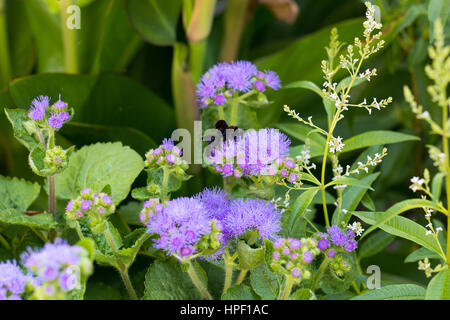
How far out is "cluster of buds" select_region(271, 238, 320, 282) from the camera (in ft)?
1.42

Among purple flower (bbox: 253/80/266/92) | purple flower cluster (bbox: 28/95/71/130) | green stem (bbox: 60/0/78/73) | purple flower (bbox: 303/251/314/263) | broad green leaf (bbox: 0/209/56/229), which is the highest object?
green stem (bbox: 60/0/78/73)

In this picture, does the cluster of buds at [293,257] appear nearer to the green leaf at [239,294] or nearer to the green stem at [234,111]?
the green leaf at [239,294]

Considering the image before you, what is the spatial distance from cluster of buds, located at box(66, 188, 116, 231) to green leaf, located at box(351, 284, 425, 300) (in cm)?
24

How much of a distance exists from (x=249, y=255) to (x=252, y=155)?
0.33 feet

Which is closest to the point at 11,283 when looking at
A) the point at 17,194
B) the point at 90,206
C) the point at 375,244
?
the point at 90,206

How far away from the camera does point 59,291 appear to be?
0.37 metres

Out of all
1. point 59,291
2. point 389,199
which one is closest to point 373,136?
point 59,291

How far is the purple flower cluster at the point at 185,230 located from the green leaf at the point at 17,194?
0.20 metres

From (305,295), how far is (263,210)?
0.27 feet

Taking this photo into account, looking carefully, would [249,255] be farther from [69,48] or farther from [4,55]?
[4,55]

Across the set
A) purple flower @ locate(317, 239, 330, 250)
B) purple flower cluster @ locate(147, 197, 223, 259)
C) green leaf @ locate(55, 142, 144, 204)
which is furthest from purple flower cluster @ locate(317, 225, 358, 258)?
green leaf @ locate(55, 142, 144, 204)

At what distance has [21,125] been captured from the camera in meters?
0.55

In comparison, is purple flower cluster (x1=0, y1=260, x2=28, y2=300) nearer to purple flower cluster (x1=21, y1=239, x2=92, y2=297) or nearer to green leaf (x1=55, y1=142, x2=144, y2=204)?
purple flower cluster (x1=21, y1=239, x2=92, y2=297)
